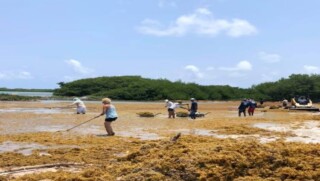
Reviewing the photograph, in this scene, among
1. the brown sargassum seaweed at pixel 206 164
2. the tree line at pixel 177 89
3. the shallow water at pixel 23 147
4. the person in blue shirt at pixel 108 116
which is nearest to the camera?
the brown sargassum seaweed at pixel 206 164

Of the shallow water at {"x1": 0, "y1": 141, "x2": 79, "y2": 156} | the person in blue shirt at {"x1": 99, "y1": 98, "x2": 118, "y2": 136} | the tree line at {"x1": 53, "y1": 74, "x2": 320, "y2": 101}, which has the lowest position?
the shallow water at {"x1": 0, "y1": 141, "x2": 79, "y2": 156}

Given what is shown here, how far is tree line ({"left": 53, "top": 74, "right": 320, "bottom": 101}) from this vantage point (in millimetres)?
87750

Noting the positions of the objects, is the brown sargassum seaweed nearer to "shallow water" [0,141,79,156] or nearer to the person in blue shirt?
"shallow water" [0,141,79,156]

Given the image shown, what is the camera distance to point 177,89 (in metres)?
101

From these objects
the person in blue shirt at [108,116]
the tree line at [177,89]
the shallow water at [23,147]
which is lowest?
the shallow water at [23,147]

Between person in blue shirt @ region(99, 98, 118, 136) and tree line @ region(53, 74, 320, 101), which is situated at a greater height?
tree line @ region(53, 74, 320, 101)

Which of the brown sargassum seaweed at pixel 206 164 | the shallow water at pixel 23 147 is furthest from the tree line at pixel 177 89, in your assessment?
the brown sargassum seaweed at pixel 206 164

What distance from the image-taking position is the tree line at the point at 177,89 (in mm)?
87750

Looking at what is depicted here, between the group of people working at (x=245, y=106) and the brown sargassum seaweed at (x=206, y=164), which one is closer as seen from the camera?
the brown sargassum seaweed at (x=206, y=164)

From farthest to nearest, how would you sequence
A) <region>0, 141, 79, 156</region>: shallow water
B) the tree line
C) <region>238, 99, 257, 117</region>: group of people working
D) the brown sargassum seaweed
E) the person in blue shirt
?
the tree line, <region>238, 99, 257, 117</region>: group of people working, the person in blue shirt, <region>0, 141, 79, 156</region>: shallow water, the brown sargassum seaweed

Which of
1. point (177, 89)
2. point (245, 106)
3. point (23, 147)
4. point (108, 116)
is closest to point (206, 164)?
point (23, 147)

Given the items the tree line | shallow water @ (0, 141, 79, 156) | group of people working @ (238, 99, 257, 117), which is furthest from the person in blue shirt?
the tree line

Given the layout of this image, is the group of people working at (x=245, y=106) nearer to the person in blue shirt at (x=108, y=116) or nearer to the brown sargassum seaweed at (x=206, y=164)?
the person in blue shirt at (x=108, y=116)

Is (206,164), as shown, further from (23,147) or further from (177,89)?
(177,89)
